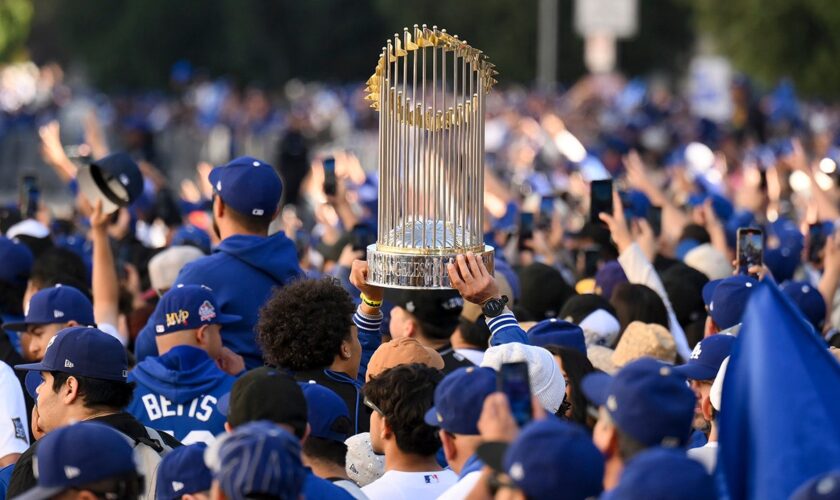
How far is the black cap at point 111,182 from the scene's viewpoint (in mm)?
9455

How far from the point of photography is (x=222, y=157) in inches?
1407

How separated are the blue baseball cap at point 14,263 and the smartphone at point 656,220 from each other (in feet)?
15.2

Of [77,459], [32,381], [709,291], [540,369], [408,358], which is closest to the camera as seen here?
[77,459]

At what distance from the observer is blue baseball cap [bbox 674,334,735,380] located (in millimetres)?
6973

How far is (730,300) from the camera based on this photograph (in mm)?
7957

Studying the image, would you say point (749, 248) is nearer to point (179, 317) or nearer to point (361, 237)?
point (361, 237)

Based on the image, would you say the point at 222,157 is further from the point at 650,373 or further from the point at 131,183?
the point at 650,373

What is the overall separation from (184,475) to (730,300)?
3.39 meters

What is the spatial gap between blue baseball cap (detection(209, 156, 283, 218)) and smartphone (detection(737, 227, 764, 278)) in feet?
8.06

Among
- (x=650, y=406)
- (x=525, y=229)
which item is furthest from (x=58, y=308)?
(x=525, y=229)

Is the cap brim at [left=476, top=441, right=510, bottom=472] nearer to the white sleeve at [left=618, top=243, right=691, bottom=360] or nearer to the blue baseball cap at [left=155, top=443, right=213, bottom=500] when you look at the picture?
the blue baseball cap at [left=155, top=443, right=213, bottom=500]

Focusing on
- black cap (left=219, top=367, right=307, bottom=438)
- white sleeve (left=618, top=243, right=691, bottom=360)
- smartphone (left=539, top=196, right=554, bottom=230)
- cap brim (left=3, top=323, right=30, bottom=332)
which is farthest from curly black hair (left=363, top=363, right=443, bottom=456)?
smartphone (left=539, top=196, right=554, bottom=230)

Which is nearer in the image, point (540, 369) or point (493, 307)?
point (540, 369)

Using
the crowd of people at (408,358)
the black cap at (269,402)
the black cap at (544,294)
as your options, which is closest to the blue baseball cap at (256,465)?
the crowd of people at (408,358)
